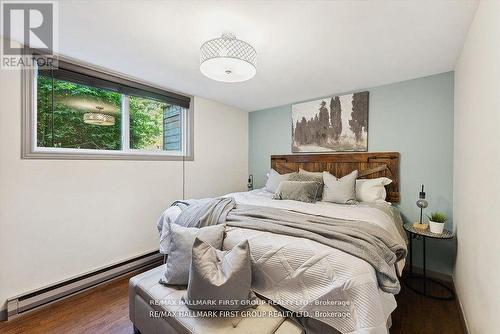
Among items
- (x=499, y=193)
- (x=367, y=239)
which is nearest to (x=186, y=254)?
(x=367, y=239)

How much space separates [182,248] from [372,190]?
7.08 feet

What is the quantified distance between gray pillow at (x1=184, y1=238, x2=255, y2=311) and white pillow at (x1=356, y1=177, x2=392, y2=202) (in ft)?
6.01

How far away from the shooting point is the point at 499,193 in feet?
3.28

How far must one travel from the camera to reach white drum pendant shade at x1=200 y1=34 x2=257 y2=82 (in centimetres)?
151

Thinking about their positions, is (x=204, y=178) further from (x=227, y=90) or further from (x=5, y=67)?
(x=5, y=67)

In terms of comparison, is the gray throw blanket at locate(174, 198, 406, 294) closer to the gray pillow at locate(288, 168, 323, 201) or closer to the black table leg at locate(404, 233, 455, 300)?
the black table leg at locate(404, 233, 455, 300)

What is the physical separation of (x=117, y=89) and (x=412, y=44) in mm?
2876

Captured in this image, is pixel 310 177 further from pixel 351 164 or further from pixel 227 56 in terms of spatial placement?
pixel 227 56

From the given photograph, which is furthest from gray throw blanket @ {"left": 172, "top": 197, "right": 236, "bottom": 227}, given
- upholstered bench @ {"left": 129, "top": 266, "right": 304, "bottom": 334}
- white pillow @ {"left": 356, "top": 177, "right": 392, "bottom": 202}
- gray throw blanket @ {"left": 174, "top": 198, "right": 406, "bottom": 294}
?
white pillow @ {"left": 356, "top": 177, "right": 392, "bottom": 202}

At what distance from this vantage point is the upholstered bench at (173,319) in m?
1.16

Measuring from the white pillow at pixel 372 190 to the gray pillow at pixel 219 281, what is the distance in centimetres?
183

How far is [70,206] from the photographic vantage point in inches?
84.4

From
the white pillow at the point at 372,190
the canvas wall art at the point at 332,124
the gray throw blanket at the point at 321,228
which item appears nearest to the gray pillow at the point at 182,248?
the gray throw blanket at the point at 321,228

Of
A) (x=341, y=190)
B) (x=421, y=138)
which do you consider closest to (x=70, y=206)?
(x=341, y=190)
